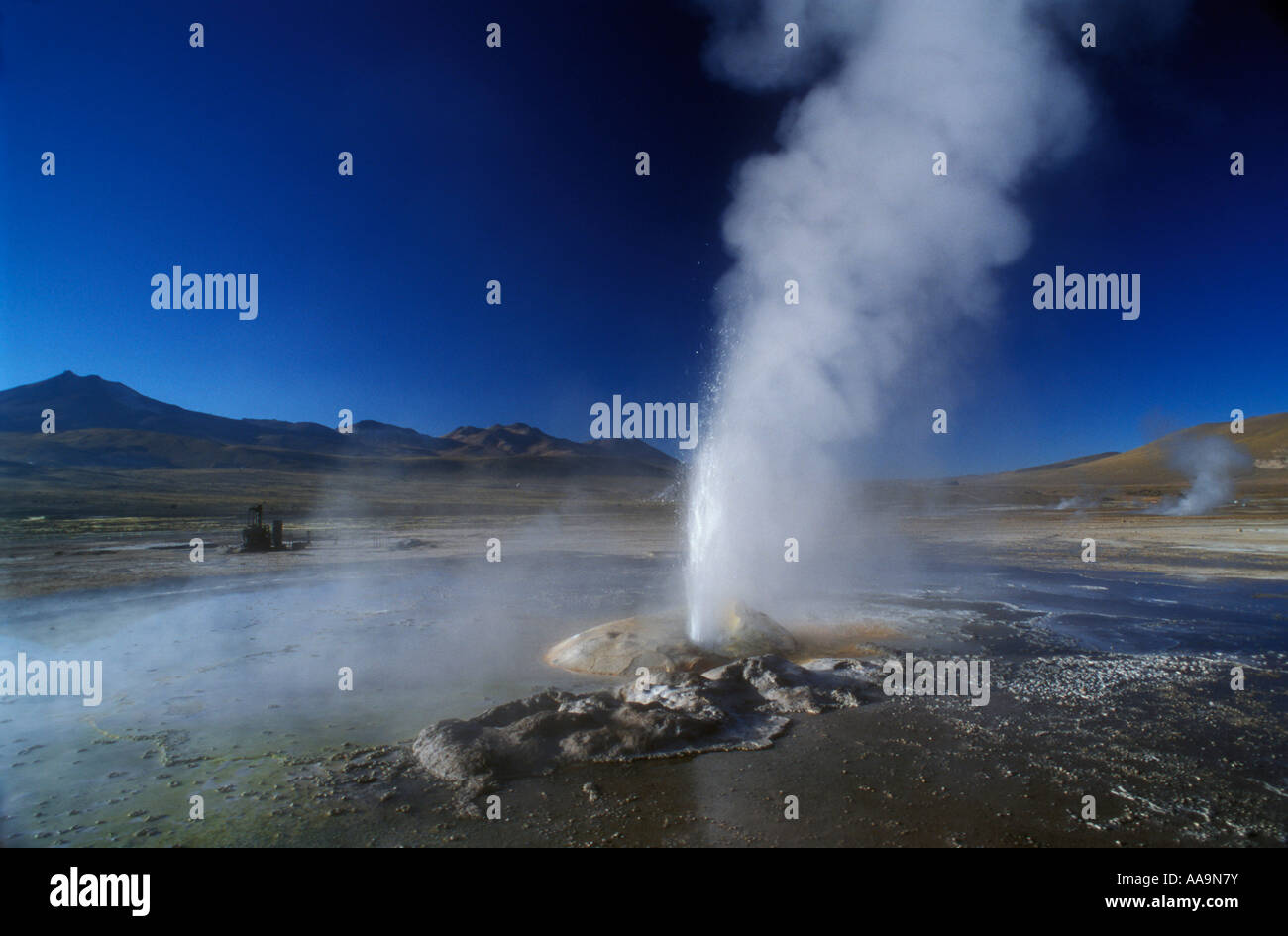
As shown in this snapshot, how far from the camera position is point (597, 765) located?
20.4 feet

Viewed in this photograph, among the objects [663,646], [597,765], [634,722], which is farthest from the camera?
[663,646]

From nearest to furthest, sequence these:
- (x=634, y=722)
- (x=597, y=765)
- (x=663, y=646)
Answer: (x=597, y=765), (x=634, y=722), (x=663, y=646)

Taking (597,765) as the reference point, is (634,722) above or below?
above

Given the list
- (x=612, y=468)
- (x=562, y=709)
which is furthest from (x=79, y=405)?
(x=562, y=709)

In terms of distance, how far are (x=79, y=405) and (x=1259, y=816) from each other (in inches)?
8747

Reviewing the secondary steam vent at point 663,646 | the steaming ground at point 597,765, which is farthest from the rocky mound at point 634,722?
the secondary steam vent at point 663,646

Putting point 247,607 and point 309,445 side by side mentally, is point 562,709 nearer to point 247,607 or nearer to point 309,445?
point 247,607

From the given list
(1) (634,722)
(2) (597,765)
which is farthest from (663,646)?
(2) (597,765)

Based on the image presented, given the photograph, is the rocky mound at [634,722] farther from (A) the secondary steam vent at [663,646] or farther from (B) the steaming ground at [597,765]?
(A) the secondary steam vent at [663,646]

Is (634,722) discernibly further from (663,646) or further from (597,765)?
(663,646)

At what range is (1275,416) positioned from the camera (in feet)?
463

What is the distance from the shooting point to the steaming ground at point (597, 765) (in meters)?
5.05

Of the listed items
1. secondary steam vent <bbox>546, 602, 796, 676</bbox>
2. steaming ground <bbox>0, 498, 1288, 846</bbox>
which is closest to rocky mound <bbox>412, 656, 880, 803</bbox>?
steaming ground <bbox>0, 498, 1288, 846</bbox>

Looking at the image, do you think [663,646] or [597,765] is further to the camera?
[663,646]
